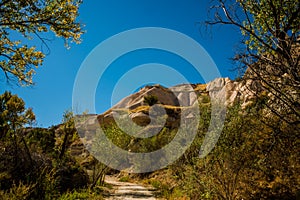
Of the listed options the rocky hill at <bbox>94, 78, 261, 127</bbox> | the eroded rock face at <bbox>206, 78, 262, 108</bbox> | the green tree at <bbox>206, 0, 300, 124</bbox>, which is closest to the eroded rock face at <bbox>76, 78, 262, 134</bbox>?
the rocky hill at <bbox>94, 78, 261, 127</bbox>

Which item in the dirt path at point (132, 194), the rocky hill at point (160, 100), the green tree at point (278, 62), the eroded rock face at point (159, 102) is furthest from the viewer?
the rocky hill at point (160, 100)

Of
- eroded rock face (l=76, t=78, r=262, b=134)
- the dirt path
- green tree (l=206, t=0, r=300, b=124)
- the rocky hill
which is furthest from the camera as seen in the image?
the rocky hill

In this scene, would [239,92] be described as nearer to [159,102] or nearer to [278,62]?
[278,62]

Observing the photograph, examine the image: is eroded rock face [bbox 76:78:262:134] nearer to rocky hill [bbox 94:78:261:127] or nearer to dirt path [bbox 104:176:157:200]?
rocky hill [bbox 94:78:261:127]

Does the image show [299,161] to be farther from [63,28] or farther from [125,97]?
[125,97]

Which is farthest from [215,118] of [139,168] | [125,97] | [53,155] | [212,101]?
[125,97]

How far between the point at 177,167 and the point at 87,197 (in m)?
7.04

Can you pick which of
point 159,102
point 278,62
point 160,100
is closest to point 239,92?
point 278,62

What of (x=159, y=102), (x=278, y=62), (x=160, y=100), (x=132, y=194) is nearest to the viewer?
(x=278, y=62)

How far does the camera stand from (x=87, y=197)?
16.3 meters

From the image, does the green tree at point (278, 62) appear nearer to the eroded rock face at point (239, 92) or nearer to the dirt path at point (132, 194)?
the eroded rock face at point (239, 92)

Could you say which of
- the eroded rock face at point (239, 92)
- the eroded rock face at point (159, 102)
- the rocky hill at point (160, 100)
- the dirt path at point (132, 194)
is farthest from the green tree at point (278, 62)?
the rocky hill at point (160, 100)

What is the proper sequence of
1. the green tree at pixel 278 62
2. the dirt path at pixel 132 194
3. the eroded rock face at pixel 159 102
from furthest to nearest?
1. the eroded rock face at pixel 159 102
2. the dirt path at pixel 132 194
3. the green tree at pixel 278 62

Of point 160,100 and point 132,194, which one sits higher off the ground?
point 160,100
